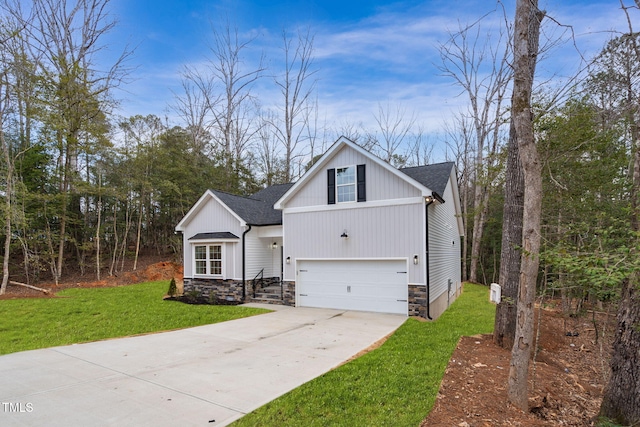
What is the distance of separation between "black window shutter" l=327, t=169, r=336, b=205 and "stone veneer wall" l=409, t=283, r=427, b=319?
11.3 feet

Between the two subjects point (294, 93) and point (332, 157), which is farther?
point (294, 93)

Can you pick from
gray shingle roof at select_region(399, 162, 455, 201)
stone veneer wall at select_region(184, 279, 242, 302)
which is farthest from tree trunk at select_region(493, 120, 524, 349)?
stone veneer wall at select_region(184, 279, 242, 302)

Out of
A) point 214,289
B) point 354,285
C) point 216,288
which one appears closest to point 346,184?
point 354,285

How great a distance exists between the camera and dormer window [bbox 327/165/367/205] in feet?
33.1

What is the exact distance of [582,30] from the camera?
151 inches

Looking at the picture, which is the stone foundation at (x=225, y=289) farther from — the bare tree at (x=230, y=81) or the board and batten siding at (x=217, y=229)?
the bare tree at (x=230, y=81)

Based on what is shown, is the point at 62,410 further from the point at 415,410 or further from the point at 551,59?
the point at 551,59

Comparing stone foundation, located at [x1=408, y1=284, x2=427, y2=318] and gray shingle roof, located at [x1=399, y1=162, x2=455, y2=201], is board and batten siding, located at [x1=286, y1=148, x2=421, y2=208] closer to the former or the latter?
gray shingle roof, located at [x1=399, y1=162, x2=455, y2=201]

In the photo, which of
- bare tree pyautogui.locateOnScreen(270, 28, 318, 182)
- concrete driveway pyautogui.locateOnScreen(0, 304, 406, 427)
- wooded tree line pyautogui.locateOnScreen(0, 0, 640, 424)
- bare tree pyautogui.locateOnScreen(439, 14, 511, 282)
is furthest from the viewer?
bare tree pyautogui.locateOnScreen(270, 28, 318, 182)

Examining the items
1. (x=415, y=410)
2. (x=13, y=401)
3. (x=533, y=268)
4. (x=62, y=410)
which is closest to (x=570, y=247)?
(x=533, y=268)

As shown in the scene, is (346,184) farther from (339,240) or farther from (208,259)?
(208,259)

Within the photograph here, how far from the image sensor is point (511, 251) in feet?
20.9

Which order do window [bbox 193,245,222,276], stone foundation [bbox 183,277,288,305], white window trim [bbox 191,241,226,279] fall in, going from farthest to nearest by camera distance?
window [bbox 193,245,222,276] < white window trim [bbox 191,241,226,279] < stone foundation [bbox 183,277,288,305]

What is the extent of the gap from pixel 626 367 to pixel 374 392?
2.63m
